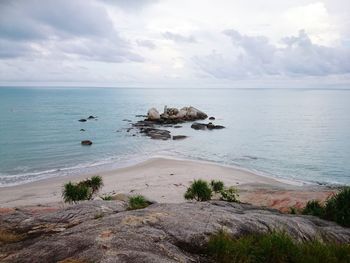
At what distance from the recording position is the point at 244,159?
5850 cm

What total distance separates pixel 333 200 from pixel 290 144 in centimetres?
5556

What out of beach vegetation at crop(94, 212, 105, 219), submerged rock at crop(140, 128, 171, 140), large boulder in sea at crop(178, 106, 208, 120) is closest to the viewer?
beach vegetation at crop(94, 212, 105, 219)

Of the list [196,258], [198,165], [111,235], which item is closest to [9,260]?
[111,235]

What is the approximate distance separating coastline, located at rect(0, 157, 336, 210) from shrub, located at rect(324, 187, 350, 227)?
7.76 meters

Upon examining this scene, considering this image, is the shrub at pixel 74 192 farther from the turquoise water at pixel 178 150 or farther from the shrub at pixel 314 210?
the turquoise water at pixel 178 150

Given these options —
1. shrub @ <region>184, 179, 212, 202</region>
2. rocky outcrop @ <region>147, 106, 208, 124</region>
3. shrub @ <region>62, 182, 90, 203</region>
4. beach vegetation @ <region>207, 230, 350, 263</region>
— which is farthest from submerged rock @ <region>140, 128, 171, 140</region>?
beach vegetation @ <region>207, 230, 350, 263</region>

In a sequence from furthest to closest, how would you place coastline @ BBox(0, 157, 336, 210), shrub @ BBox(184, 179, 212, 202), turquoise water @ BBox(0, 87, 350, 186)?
turquoise water @ BBox(0, 87, 350, 186) → coastline @ BBox(0, 157, 336, 210) → shrub @ BBox(184, 179, 212, 202)

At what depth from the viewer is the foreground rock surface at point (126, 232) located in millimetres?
8758

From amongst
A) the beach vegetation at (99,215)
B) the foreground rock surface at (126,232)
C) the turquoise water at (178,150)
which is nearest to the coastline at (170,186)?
the turquoise water at (178,150)

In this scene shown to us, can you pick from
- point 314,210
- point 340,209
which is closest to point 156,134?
point 314,210

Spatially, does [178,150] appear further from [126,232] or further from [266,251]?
[266,251]

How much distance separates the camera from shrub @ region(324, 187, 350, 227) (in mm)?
17609

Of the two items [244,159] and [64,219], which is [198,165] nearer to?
[244,159]

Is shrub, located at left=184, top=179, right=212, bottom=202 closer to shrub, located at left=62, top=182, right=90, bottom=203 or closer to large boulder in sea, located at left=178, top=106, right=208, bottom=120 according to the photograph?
shrub, located at left=62, top=182, right=90, bottom=203
